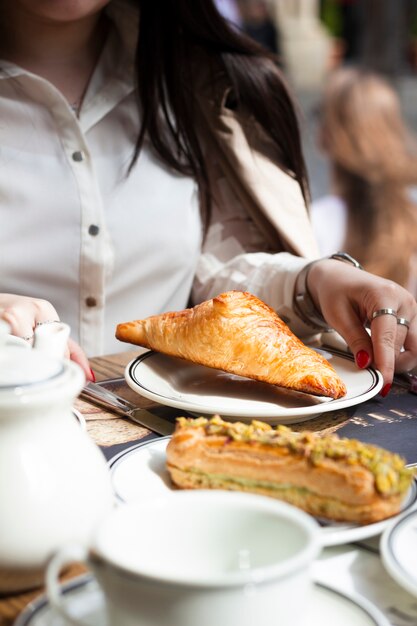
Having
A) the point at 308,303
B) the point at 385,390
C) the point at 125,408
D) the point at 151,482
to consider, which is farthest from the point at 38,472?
the point at 308,303

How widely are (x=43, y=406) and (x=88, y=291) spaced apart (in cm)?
99

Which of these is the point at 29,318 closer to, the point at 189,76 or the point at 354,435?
the point at 354,435

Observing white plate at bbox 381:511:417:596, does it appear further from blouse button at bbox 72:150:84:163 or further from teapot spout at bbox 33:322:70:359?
blouse button at bbox 72:150:84:163

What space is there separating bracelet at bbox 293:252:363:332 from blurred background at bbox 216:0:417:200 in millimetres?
7649

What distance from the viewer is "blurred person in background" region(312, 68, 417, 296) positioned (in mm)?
3074

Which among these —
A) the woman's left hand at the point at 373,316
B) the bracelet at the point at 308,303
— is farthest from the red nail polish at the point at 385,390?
the bracelet at the point at 308,303

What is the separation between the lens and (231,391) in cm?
101

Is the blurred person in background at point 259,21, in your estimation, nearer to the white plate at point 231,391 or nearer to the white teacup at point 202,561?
the white plate at point 231,391

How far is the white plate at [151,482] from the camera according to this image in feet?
2.06

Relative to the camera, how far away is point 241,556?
513mm

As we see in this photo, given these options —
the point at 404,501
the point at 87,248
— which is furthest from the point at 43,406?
the point at 87,248

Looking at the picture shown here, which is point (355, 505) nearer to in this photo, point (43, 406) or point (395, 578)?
point (395, 578)

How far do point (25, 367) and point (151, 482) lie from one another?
0.66 ft

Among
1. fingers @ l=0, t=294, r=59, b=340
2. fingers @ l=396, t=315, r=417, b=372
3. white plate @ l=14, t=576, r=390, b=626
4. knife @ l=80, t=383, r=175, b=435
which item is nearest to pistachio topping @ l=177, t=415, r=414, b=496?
white plate @ l=14, t=576, r=390, b=626
